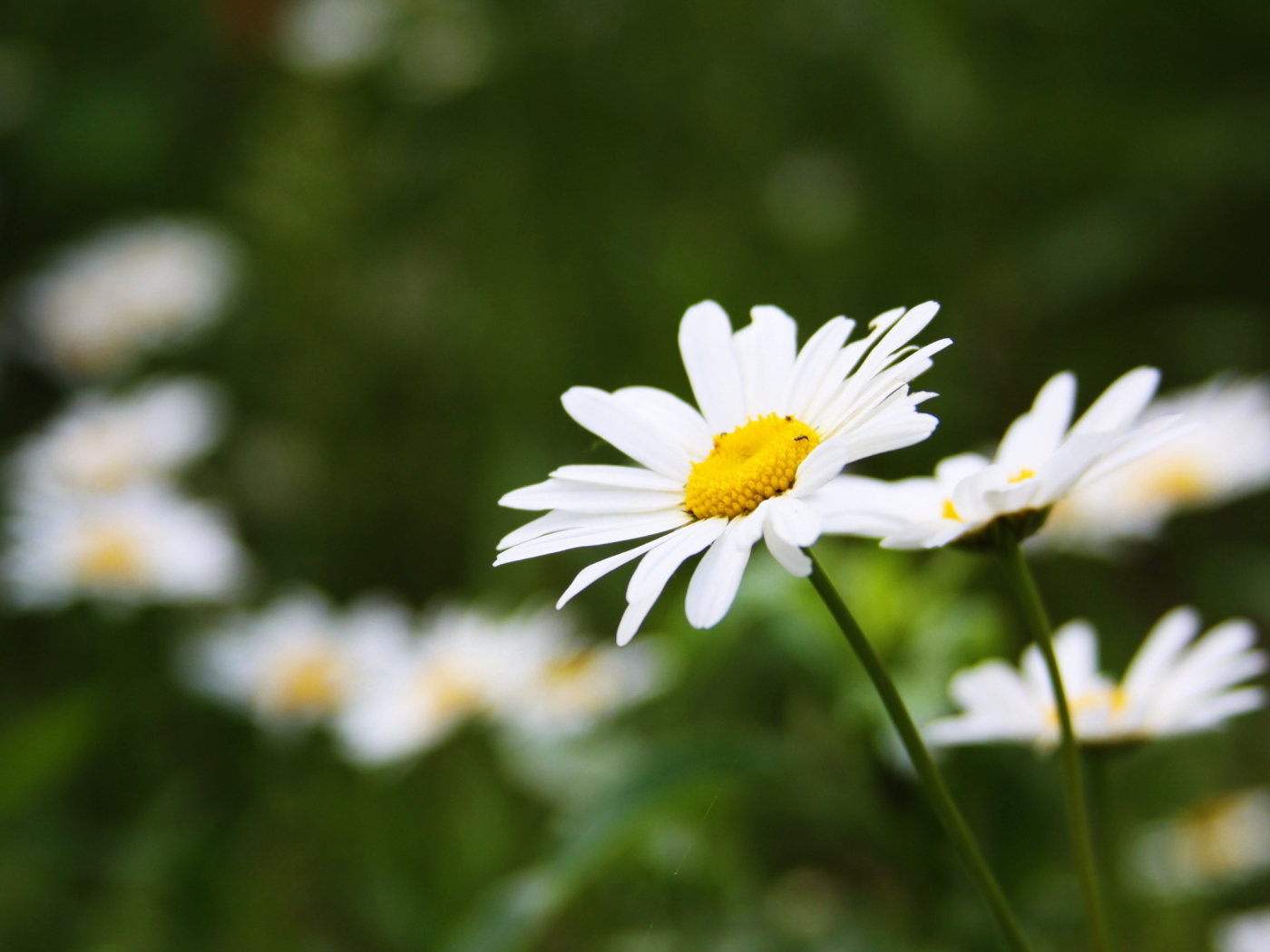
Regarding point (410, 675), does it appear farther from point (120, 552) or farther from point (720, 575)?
point (720, 575)

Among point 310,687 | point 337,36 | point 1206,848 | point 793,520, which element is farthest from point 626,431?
point 337,36

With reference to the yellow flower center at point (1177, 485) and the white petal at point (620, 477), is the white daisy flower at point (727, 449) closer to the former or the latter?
the white petal at point (620, 477)

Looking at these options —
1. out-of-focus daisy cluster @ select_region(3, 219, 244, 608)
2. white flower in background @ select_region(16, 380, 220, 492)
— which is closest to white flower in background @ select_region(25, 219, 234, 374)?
out-of-focus daisy cluster @ select_region(3, 219, 244, 608)

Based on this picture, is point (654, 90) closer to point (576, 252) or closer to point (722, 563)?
point (576, 252)

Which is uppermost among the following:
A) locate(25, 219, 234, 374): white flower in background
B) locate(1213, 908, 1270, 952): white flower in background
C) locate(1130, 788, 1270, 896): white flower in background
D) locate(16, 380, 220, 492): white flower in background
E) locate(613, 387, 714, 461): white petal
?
locate(25, 219, 234, 374): white flower in background

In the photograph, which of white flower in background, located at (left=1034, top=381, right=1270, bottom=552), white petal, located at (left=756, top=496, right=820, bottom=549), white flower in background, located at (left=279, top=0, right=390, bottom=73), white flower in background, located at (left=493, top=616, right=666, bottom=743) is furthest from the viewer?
white flower in background, located at (left=279, top=0, right=390, bottom=73)

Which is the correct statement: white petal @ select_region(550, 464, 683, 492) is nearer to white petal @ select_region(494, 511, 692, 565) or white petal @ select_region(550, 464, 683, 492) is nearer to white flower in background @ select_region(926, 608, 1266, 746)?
white petal @ select_region(494, 511, 692, 565)

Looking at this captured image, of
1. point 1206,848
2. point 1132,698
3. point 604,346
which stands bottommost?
point 1206,848
